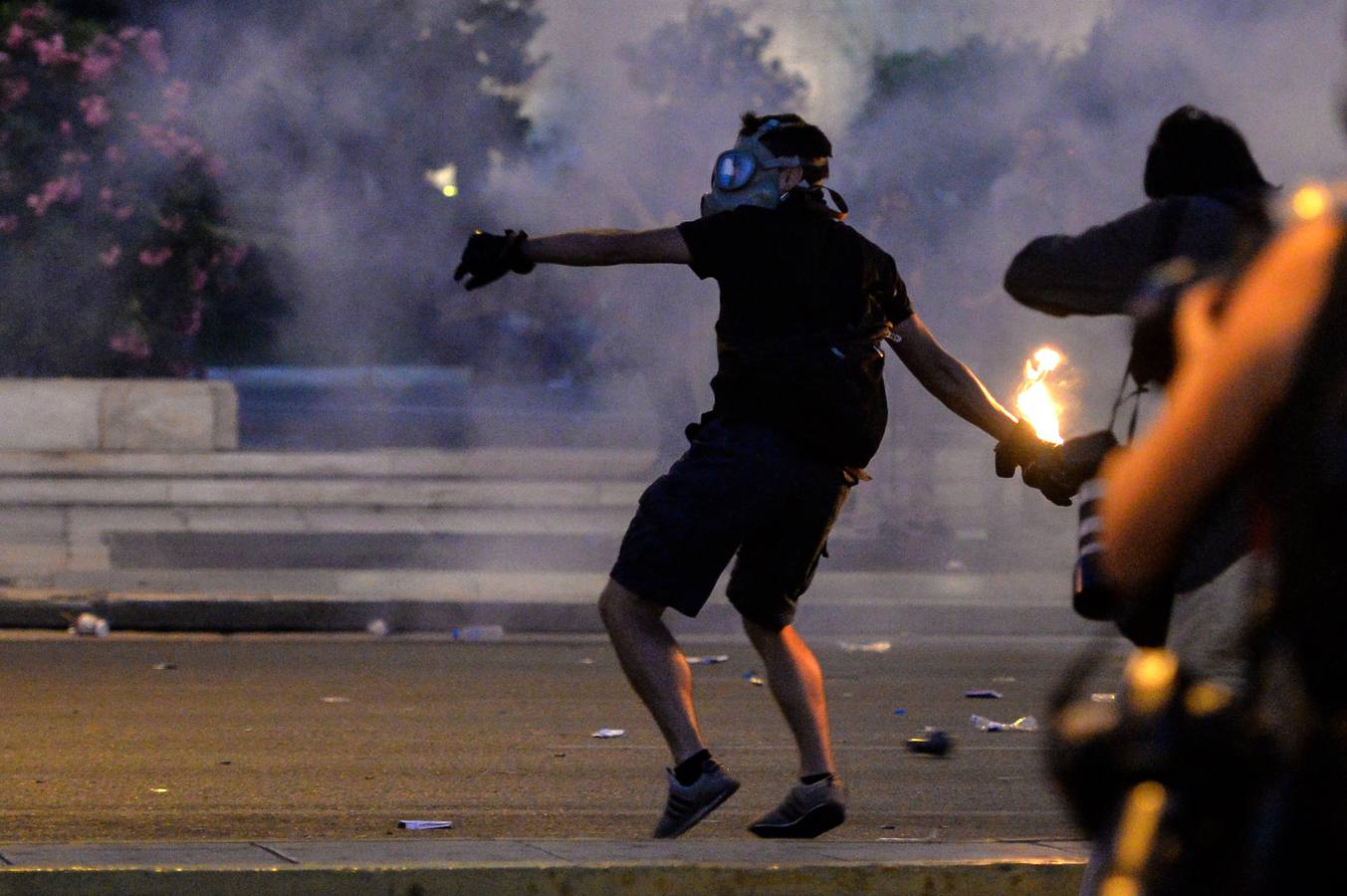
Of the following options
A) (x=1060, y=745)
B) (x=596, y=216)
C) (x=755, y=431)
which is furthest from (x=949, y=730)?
(x=596, y=216)

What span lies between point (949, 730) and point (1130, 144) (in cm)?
752

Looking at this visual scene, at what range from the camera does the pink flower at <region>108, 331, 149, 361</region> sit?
16.1 metres

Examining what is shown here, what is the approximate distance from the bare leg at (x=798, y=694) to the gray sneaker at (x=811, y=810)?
37 millimetres

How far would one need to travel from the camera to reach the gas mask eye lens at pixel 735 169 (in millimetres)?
4406

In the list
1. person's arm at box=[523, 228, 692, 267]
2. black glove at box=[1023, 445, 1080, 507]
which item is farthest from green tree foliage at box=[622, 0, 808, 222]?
black glove at box=[1023, 445, 1080, 507]

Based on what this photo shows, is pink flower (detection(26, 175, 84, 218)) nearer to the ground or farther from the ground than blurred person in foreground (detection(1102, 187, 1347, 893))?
farther from the ground

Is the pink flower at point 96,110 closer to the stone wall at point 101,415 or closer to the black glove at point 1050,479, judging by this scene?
the stone wall at point 101,415

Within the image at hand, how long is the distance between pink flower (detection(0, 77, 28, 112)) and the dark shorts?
12.4 m

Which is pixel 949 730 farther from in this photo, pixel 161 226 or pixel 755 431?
pixel 161 226

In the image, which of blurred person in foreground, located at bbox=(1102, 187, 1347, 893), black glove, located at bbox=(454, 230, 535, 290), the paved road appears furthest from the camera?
the paved road

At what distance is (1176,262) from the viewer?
2.46 m

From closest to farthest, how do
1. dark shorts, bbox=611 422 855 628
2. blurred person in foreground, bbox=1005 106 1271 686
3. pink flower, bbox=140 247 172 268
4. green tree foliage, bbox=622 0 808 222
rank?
blurred person in foreground, bbox=1005 106 1271 686, dark shorts, bbox=611 422 855 628, green tree foliage, bbox=622 0 808 222, pink flower, bbox=140 247 172 268

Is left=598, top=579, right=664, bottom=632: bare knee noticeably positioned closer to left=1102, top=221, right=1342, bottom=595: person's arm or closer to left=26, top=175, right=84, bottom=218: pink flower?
left=1102, top=221, right=1342, bottom=595: person's arm

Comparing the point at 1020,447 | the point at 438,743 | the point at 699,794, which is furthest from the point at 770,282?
the point at 438,743
